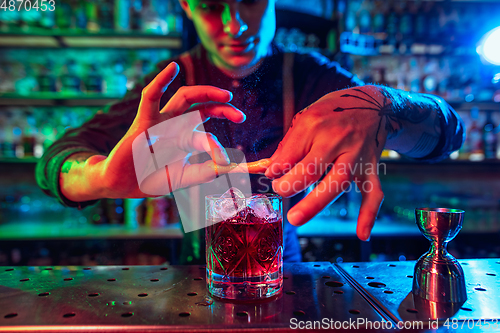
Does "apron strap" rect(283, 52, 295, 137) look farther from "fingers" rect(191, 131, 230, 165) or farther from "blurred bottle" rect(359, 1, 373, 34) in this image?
"blurred bottle" rect(359, 1, 373, 34)

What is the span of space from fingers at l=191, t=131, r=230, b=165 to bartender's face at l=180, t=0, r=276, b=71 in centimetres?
24

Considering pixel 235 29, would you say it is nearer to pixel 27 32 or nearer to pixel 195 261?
pixel 195 261

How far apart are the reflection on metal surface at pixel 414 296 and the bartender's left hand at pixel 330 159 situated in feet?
0.49

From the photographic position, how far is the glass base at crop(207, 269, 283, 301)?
0.58 metres

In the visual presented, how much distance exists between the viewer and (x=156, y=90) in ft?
2.07

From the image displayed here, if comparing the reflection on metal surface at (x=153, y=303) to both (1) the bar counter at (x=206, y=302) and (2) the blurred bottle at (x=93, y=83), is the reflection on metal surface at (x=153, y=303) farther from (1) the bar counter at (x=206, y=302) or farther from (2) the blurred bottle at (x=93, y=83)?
(2) the blurred bottle at (x=93, y=83)

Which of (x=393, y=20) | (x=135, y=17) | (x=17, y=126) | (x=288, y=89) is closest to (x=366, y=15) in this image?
(x=393, y=20)

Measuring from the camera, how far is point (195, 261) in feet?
3.92

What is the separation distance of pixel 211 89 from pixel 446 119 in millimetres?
721

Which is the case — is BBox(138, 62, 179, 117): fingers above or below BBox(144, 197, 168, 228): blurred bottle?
above

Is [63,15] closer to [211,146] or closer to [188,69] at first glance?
[188,69]

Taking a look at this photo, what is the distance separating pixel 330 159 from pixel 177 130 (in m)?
0.35

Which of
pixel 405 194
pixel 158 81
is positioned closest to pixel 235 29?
pixel 158 81

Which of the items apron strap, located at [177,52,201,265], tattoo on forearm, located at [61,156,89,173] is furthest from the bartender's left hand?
tattoo on forearm, located at [61,156,89,173]
